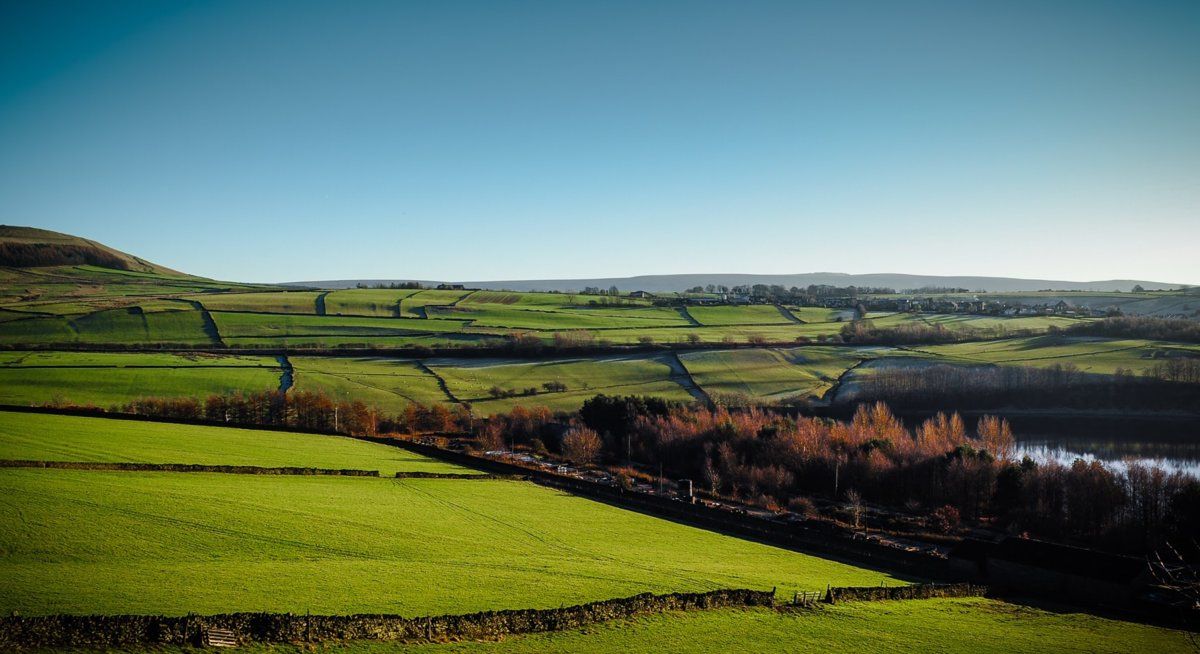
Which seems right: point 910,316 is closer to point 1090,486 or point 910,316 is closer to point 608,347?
point 608,347

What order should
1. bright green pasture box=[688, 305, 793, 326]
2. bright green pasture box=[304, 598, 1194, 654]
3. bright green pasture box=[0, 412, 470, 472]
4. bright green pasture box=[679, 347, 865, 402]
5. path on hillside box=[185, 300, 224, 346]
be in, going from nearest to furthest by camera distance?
bright green pasture box=[304, 598, 1194, 654], bright green pasture box=[0, 412, 470, 472], bright green pasture box=[679, 347, 865, 402], path on hillside box=[185, 300, 224, 346], bright green pasture box=[688, 305, 793, 326]

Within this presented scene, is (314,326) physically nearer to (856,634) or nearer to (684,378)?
(684,378)

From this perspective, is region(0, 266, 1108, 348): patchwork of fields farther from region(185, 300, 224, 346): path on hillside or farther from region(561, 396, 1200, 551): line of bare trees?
region(561, 396, 1200, 551): line of bare trees

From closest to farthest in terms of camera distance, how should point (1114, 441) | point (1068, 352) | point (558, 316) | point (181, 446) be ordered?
→ point (181, 446) < point (1114, 441) < point (1068, 352) < point (558, 316)

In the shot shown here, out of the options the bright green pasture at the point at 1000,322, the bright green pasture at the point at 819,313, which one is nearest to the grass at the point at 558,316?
the bright green pasture at the point at 819,313

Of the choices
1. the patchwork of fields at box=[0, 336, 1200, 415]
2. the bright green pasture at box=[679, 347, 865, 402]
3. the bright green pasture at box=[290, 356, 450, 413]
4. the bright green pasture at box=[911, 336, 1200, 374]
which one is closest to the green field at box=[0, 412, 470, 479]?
the patchwork of fields at box=[0, 336, 1200, 415]

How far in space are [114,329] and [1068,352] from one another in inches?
5605

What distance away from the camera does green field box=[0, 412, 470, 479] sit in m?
38.8

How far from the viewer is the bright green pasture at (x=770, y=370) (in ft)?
310

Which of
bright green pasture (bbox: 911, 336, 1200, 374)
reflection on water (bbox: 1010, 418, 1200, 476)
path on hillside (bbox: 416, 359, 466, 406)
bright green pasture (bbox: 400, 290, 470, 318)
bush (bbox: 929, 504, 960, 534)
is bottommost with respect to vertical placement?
bush (bbox: 929, 504, 960, 534)

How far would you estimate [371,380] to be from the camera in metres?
88.8

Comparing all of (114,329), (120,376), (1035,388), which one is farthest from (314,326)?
(1035,388)

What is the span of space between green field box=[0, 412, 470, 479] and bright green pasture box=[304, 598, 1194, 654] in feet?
95.7

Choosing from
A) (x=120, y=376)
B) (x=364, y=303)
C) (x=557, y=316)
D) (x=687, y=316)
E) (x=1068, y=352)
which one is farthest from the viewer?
(x=687, y=316)
